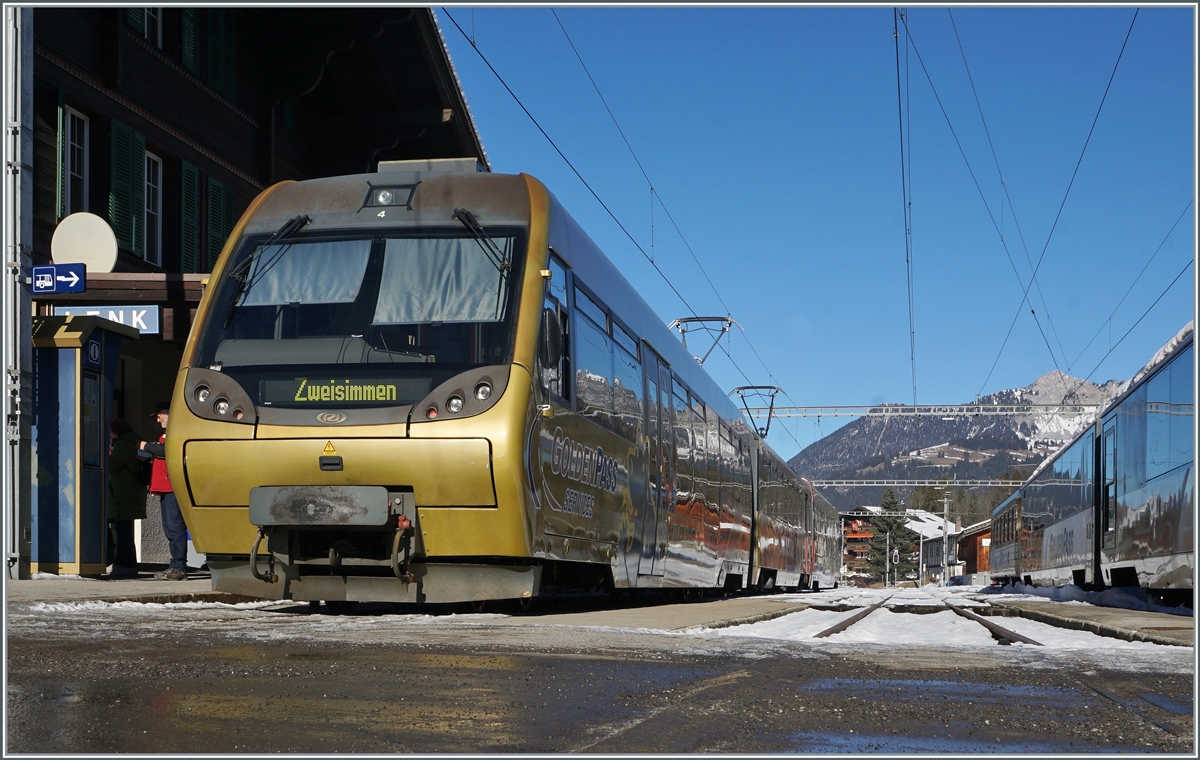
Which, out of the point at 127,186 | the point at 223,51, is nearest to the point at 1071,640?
the point at 127,186

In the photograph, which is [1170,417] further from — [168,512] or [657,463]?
[168,512]

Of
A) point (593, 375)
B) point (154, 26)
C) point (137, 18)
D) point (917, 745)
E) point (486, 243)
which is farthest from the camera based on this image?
point (154, 26)

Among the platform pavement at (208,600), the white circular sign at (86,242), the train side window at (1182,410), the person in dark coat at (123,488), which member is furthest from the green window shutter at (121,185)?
the train side window at (1182,410)

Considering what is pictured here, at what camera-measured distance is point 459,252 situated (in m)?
9.26

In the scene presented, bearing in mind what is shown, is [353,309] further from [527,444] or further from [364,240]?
[527,444]

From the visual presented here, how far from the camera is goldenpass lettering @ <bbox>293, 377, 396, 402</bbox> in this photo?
8609mm

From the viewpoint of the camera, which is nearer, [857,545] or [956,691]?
[956,691]

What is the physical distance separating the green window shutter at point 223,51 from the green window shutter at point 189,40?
383mm

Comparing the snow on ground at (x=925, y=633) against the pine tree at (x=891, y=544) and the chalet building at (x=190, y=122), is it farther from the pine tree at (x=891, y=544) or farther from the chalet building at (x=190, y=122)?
the pine tree at (x=891, y=544)

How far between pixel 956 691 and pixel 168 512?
10.4m

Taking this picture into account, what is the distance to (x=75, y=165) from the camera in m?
16.7

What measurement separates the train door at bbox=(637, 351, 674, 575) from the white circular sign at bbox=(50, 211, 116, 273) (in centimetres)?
580

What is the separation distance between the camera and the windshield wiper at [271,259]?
920 cm

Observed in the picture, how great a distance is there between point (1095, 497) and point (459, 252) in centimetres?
1448
